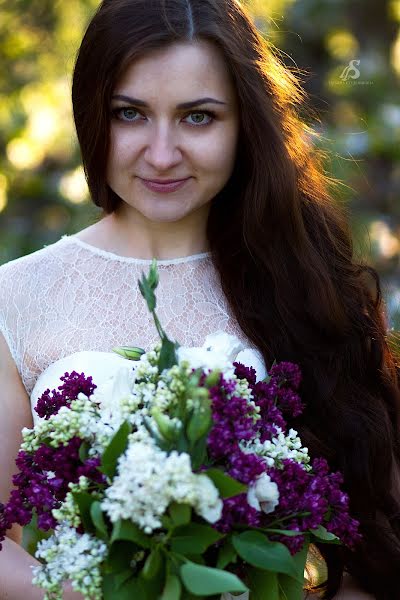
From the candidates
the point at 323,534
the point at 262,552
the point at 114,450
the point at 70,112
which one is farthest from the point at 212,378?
the point at 70,112

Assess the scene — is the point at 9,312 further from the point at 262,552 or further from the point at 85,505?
the point at 262,552

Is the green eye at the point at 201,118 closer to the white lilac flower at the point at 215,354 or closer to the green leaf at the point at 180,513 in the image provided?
the white lilac flower at the point at 215,354

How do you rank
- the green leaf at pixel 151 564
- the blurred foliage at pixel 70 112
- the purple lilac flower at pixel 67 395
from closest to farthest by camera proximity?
the green leaf at pixel 151 564 → the purple lilac flower at pixel 67 395 → the blurred foliage at pixel 70 112

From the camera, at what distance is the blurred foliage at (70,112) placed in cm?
709

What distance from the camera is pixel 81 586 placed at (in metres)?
1.77

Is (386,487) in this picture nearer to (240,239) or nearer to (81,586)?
(240,239)

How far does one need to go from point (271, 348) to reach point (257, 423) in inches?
32.1

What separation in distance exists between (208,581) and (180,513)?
0.12 metres

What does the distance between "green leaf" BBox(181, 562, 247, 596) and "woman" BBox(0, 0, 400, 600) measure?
0.86 metres

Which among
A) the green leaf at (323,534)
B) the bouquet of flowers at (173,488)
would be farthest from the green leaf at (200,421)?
the green leaf at (323,534)

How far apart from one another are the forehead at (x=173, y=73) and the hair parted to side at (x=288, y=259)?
24 mm

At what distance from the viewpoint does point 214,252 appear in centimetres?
299

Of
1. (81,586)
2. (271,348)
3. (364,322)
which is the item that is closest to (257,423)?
(81,586)

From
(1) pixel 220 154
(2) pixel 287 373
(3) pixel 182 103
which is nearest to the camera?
(2) pixel 287 373
